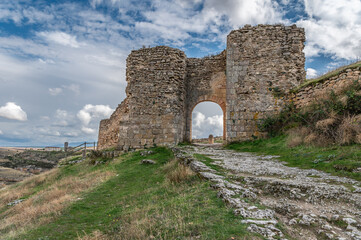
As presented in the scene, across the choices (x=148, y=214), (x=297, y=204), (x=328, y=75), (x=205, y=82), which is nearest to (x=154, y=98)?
(x=205, y=82)

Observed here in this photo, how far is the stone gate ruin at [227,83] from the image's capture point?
39.0 ft

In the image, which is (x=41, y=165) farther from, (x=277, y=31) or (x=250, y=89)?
(x=277, y=31)

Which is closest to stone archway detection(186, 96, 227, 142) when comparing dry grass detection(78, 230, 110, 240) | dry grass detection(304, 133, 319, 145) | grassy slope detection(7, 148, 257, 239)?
dry grass detection(304, 133, 319, 145)

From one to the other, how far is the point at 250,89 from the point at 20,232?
36.3ft

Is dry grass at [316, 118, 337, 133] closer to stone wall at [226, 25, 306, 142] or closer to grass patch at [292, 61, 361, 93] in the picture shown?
grass patch at [292, 61, 361, 93]

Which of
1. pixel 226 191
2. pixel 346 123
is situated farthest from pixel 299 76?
pixel 226 191

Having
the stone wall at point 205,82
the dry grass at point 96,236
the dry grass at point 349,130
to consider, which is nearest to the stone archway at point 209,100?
the stone wall at point 205,82

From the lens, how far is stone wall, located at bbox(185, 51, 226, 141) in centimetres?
1373

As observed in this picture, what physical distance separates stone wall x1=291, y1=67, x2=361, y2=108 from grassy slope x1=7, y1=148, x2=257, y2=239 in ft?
22.7

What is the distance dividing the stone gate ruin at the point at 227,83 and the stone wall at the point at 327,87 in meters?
0.96

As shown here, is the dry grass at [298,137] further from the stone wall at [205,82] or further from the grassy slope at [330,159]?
the stone wall at [205,82]

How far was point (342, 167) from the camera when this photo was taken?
466 centimetres

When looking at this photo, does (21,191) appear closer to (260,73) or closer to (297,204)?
(297,204)

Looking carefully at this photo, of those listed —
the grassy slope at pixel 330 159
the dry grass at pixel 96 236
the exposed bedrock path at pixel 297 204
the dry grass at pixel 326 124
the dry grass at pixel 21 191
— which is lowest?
the dry grass at pixel 21 191
